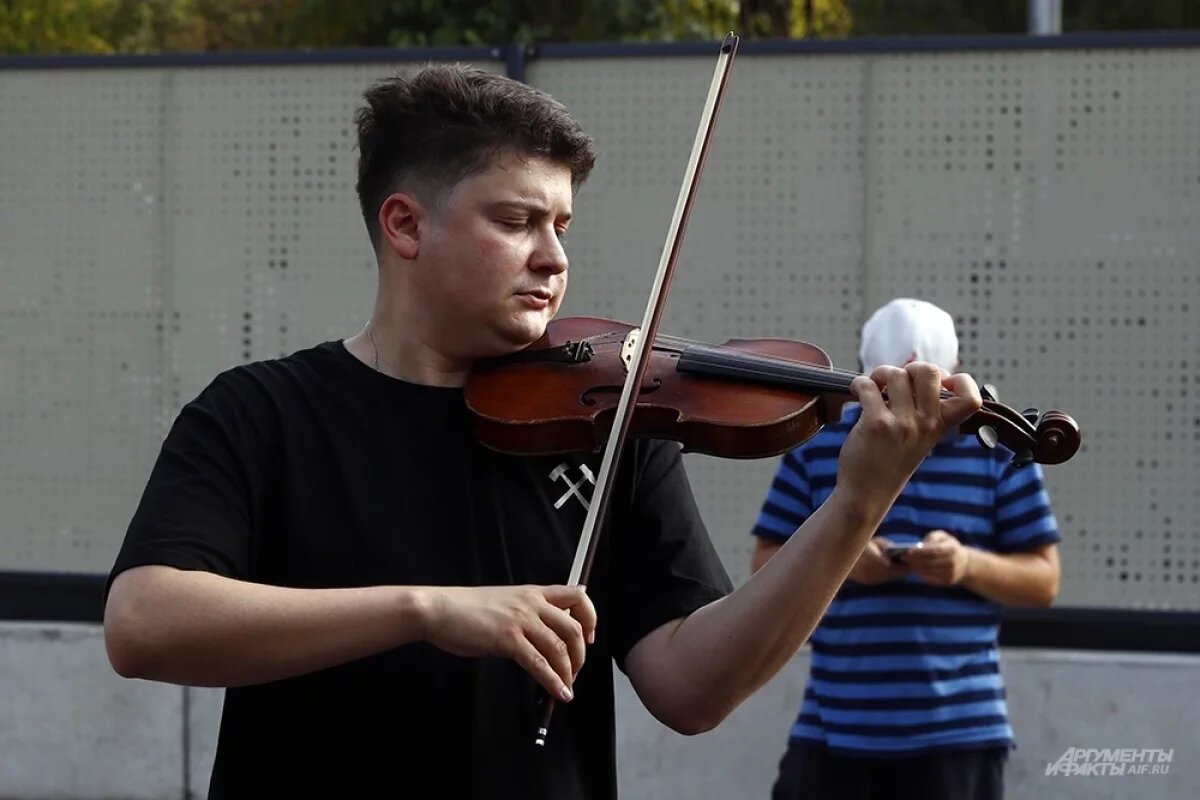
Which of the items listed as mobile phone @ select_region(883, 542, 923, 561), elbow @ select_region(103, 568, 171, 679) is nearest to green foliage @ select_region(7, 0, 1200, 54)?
mobile phone @ select_region(883, 542, 923, 561)

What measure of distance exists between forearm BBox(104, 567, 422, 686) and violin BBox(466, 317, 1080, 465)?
33cm

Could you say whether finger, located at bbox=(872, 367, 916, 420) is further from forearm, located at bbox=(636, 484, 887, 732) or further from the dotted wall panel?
the dotted wall panel

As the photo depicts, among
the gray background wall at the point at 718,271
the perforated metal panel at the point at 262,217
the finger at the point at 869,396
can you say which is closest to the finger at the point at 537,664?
the finger at the point at 869,396

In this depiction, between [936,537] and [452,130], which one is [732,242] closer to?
[936,537]

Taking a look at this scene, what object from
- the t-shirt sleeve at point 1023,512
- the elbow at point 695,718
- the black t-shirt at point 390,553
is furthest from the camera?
the t-shirt sleeve at point 1023,512

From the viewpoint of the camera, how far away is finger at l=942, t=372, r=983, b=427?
2035 mm

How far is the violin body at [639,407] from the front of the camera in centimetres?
224

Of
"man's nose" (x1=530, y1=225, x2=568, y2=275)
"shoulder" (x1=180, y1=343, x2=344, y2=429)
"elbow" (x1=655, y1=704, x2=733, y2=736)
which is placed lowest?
"elbow" (x1=655, y1=704, x2=733, y2=736)

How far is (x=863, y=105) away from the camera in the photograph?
18.7 feet

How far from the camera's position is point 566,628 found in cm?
187

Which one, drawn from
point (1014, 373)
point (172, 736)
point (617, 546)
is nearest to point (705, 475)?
point (1014, 373)

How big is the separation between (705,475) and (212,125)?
1.89 metres

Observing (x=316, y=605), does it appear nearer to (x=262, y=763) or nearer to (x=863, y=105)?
(x=262, y=763)

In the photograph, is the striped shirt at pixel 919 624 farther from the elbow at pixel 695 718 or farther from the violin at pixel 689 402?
the elbow at pixel 695 718
